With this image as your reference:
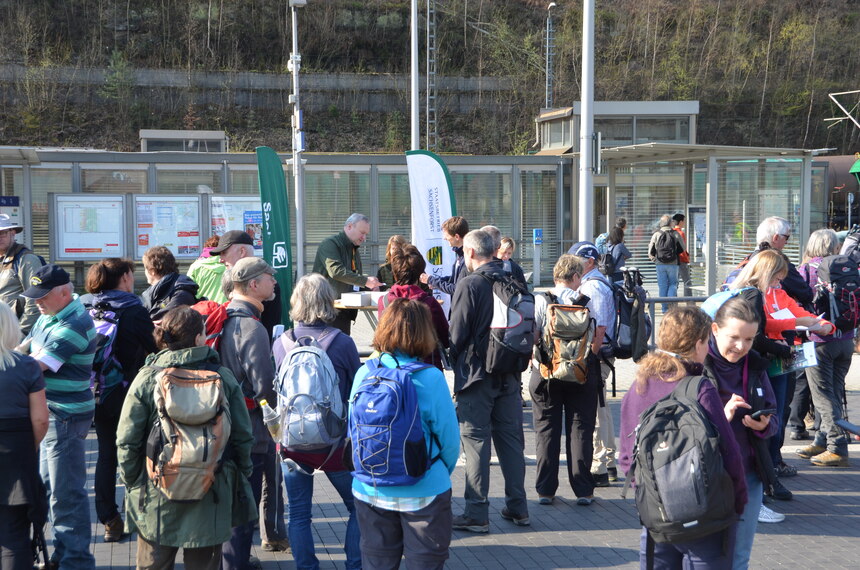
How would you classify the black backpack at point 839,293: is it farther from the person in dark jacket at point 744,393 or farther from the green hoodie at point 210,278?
the green hoodie at point 210,278

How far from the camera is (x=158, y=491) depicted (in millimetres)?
3727

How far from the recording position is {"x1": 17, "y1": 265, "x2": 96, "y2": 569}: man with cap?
14.6 feet

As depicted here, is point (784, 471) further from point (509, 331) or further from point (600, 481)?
point (509, 331)

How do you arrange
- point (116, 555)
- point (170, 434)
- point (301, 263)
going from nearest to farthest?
1. point (170, 434)
2. point (116, 555)
3. point (301, 263)

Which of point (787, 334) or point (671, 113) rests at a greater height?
point (671, 113)

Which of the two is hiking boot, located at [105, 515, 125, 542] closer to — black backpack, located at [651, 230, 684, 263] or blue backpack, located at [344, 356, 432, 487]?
blue backpack, located at [344, 356, 432, 487]

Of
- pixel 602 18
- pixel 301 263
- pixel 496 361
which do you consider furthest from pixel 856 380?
pixel 602 18

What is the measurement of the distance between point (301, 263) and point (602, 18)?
36674mm

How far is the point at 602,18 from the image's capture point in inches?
1908

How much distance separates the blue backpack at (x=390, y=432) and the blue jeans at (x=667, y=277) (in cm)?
1292

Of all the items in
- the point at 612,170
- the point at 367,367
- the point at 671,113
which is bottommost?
the point at 367,367

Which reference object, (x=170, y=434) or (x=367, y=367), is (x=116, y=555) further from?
(x=367, y=367)

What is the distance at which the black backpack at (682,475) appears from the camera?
3.20 meters

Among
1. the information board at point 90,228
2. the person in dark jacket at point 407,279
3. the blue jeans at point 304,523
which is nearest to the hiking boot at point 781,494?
the person in dark jacket at point 407,279
